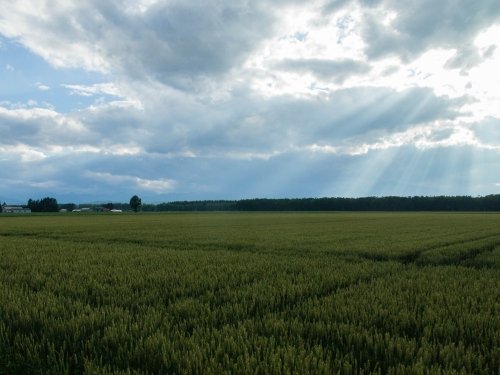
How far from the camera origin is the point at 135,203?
185 m

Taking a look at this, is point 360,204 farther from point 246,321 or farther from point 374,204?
point 246,321

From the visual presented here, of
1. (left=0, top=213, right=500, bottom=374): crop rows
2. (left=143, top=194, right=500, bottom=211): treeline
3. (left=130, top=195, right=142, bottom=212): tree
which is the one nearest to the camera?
(left=0, top=213, right=500, bottom=374): crop rows

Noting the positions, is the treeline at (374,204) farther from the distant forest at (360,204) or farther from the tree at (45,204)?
the tree at (45,204)

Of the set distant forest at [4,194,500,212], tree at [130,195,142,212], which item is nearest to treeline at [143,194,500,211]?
distant forest at [4,194,500,212]

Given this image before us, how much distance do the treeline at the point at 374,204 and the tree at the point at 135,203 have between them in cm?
3586

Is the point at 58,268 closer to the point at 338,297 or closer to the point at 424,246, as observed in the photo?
the point at 338,297

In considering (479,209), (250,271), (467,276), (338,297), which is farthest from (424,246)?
(479,209)

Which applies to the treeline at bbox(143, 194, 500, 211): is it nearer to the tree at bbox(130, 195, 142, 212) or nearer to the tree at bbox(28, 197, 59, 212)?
the tree at bbox(130, 195, 142, 212)

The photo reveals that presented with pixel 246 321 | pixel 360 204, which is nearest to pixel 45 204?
pixel 360 204

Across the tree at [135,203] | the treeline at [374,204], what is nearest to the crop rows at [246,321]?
the treeline at [374,204]

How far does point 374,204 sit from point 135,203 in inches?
4459

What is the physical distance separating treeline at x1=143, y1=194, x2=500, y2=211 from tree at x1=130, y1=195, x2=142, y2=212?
118 ft

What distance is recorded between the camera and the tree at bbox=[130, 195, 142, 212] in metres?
185

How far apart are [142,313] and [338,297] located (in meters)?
3.38
